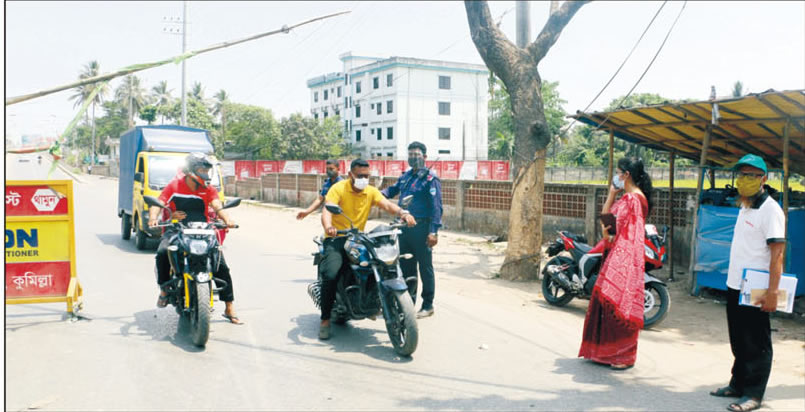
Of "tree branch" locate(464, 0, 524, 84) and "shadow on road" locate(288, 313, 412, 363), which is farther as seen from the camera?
"tree branch" locate(464, 0, 524, 84)

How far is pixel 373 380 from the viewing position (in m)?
4.71

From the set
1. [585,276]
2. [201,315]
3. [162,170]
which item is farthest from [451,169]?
[201,315]

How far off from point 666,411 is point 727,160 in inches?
332

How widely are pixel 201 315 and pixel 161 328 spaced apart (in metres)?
1.10

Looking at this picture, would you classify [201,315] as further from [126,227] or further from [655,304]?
[126,227]

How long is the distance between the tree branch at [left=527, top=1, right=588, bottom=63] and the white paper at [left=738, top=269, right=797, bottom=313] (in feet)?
18.0

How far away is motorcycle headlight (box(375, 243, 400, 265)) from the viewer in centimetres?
534

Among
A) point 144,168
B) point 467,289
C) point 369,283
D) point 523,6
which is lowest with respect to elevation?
point 467,289

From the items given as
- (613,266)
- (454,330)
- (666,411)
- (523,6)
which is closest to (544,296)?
(454,330)

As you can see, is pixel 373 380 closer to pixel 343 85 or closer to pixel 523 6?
pixel 523 6

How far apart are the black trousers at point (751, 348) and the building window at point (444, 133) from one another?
59.2 meters

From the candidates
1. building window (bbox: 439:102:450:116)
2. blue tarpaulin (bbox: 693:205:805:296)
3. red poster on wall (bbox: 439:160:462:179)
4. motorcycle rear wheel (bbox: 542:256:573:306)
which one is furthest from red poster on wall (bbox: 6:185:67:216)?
building window (bbox: 439:102:450:116)

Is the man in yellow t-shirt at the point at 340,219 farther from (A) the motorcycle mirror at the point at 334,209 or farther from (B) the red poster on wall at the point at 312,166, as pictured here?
(B) the red poster on wall at the point at 312,166

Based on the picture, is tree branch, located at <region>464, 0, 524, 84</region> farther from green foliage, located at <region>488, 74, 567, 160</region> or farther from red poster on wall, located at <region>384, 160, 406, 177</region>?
green foliage, located at <region>488, 74, 567, 160</region>
